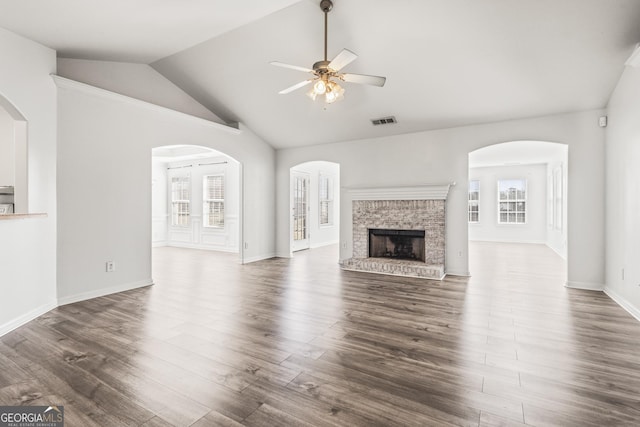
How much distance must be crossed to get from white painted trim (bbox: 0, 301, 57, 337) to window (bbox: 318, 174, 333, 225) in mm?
6926

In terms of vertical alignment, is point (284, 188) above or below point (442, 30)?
below

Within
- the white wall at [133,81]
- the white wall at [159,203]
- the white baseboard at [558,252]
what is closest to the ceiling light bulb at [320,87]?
the white wall at [133,81]

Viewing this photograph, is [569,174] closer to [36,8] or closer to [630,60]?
[630,60]

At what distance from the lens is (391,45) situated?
13.1 ft

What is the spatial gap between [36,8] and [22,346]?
2969 millimetres

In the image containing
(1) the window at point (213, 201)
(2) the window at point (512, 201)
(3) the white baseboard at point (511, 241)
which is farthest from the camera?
(2) the window at point (512, 201)

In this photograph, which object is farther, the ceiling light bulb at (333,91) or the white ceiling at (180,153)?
the white ceiling at (180,153)

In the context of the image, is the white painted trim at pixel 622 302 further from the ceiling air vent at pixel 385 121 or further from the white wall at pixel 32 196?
the white wall at pixel 32 196

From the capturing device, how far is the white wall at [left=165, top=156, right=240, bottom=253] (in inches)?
345

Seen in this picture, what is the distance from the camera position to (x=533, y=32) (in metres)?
3.46

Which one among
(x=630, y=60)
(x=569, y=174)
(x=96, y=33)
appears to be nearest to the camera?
(x=630, y=60)

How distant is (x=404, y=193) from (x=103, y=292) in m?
4.96

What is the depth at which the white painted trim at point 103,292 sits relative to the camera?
396 centimetres

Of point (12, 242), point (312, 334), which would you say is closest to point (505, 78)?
point (312, 334)
